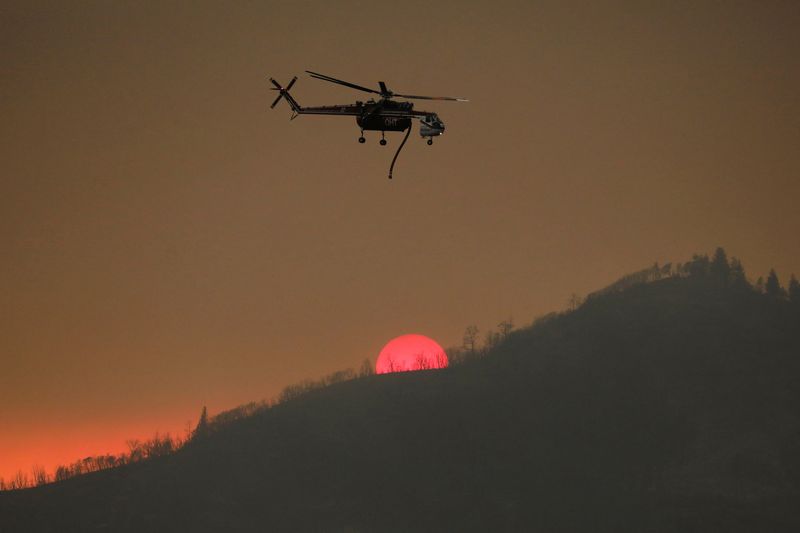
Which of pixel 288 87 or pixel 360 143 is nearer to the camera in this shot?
pixel 360 143

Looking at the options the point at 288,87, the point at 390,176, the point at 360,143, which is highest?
the point at 288,87

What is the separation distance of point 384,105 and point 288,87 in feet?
72.9

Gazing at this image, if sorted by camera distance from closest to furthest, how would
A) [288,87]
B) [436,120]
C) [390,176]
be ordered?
[390,176], [436,120], [288,87]

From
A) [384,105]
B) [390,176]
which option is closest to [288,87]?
[384,105]

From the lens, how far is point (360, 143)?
299 ft

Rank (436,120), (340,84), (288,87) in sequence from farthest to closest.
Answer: (288,87) → (436,120) → (340,84)

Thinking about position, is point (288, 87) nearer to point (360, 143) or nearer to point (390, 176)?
point (360, 143)

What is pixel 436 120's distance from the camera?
9556 cm

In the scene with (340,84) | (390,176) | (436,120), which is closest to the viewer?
(390,176)

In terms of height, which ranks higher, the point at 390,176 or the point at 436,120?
the point at 436,120

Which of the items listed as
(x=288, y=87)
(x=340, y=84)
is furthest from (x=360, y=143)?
(x=288, y=87)

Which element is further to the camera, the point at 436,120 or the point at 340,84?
the point at 436,120

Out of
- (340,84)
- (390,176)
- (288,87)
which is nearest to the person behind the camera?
(390,176)

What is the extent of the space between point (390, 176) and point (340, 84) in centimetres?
1127
